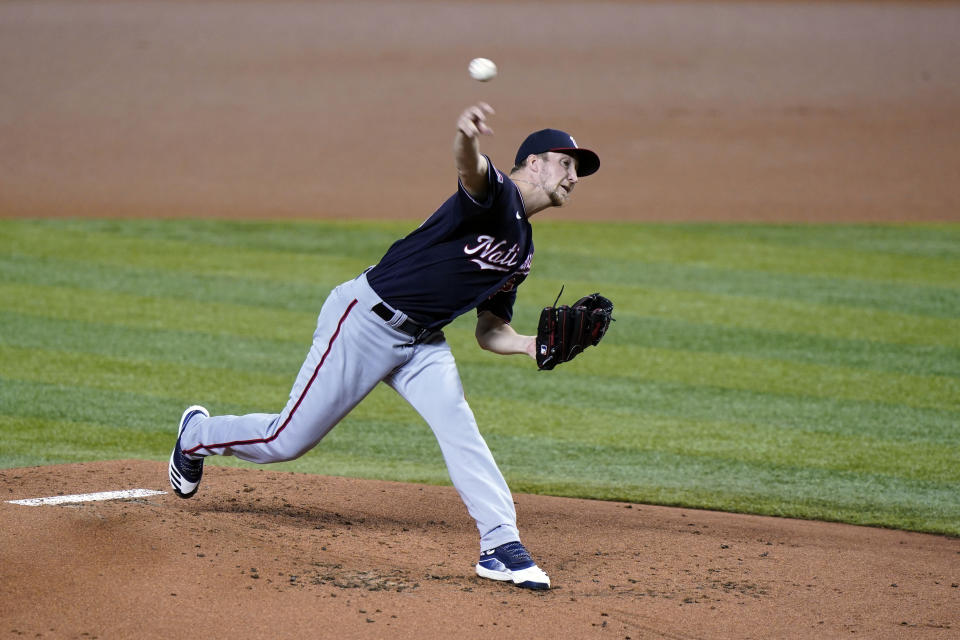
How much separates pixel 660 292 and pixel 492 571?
650cm

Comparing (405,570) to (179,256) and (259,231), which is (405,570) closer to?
(179,256)

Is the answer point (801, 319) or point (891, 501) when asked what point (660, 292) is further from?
point (891, 501)

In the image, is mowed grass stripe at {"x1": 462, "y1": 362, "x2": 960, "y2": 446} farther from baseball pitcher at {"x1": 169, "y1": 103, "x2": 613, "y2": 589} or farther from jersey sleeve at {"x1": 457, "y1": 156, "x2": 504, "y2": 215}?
jersey sleeve at {"x1": 457, "y1": 156, "x2": 504, "y2": 215}

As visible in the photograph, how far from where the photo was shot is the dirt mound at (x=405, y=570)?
12.5ft

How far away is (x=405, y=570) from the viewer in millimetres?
4375

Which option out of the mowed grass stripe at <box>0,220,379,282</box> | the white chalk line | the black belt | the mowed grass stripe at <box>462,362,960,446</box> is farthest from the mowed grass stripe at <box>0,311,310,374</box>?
the black belt

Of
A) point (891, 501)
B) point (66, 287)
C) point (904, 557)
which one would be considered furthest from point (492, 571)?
point (66, 287)

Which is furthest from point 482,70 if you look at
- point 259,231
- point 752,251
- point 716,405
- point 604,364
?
point 259,231

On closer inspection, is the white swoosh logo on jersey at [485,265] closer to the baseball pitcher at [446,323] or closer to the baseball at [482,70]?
the baseball pitcher at [446,323]

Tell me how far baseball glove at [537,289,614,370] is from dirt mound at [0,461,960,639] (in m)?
0.83

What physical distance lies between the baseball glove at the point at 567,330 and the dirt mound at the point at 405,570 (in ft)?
2.71

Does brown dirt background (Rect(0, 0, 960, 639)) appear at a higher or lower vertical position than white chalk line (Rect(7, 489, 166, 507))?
higher

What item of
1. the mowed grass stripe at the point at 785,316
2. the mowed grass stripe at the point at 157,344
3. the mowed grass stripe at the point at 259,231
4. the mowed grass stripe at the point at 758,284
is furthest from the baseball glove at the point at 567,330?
the mowed grass stripe at the point at 259,231

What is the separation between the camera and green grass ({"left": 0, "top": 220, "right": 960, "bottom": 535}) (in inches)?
258
